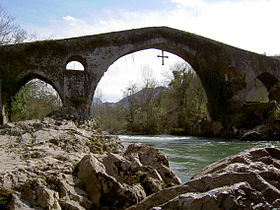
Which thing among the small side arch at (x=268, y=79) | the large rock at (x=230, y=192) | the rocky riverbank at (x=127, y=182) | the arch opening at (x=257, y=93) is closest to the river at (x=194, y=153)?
the rocky riverbank at (x=127, y=182)

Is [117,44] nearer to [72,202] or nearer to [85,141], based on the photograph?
[85,141]

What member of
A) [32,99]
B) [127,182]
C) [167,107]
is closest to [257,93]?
[167,107]

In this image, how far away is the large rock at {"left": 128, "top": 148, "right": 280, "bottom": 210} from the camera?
2.02 metres

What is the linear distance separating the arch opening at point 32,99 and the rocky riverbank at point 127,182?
11446 mm

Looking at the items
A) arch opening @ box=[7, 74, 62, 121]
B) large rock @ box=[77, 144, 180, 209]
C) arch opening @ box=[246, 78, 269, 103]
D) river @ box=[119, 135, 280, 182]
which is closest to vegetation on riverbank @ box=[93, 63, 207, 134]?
arch opening @ box=[246, 78, 269, 103]

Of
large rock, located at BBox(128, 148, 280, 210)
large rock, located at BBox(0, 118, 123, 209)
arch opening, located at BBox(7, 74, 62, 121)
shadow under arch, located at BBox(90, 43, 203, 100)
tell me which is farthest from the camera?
shadow under arch, located at BBox(90, 43, 203, 100)

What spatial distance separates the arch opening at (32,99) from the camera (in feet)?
51.7

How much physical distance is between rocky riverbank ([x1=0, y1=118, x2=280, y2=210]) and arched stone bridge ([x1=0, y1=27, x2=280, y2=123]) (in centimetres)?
1166

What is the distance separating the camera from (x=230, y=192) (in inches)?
81.7

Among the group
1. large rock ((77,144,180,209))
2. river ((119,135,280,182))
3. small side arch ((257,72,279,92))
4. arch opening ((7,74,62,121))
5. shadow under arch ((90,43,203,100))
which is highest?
shadow under arch ((90,43,203,100))

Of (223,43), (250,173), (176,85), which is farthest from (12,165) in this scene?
(176,85)

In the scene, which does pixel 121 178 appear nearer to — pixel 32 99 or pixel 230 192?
pixel 230 192

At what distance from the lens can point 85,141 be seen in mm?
5996

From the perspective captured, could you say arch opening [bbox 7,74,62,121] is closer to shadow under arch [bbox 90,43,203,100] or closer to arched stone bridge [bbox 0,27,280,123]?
arched stone bridge [bbox 0,27,280,123]
